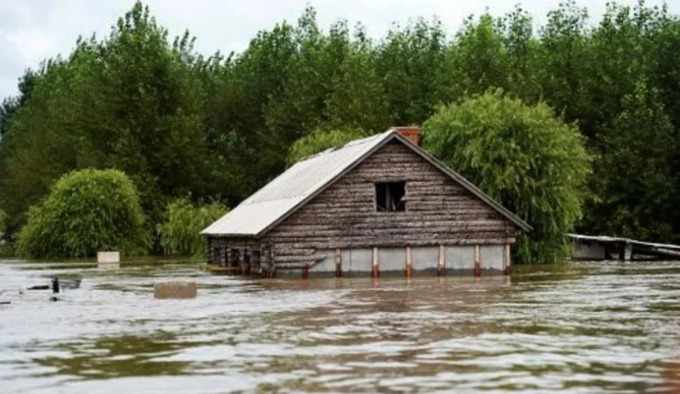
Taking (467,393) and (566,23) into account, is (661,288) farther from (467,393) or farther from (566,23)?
(566,23)

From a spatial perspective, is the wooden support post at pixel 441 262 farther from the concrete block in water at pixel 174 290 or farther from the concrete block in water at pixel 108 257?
the concrete block in water at pixel 108 257

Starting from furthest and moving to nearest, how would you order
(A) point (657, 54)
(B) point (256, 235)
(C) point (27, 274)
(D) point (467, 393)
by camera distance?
1. (A) point (657, 54)
2. (C) point (27, 274)
3. (B) point (256, 235)
4. (D) point (467, 393)

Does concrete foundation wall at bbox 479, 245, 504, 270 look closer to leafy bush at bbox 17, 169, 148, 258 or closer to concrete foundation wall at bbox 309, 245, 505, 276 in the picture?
concrete foundation wall at bbox 309, 245, 505, 276

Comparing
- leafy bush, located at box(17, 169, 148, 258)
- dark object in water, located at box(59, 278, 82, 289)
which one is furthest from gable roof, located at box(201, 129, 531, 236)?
leafy bush, located at box(17, 169, 148, 258)

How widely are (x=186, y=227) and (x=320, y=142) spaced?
1043 centimetres

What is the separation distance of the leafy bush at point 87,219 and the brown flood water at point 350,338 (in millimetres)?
38617

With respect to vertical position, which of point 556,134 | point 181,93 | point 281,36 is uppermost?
point 281,36

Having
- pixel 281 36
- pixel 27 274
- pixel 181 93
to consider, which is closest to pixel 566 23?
pixel 281 36

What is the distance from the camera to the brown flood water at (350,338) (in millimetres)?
21000

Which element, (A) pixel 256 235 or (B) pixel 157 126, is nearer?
(A) pixel 256 235

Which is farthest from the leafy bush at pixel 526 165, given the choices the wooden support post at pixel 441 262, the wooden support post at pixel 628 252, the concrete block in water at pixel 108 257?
Answer: the concrete block in water at pixel 108 257

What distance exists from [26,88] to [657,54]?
8442 cm

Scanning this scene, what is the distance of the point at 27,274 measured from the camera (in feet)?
207

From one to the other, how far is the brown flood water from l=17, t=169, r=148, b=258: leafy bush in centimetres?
3862
